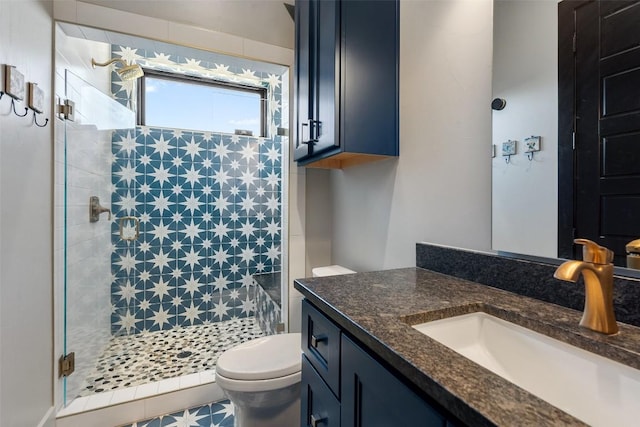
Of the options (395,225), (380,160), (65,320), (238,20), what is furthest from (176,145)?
(395,225)

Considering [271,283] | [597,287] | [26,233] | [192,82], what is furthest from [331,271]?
[192,82]

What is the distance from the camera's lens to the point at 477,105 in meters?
1.04

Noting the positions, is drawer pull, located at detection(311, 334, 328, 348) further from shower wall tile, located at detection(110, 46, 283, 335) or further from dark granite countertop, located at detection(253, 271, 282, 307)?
shower wall tile, located at detection(110, 46, 283, 335)

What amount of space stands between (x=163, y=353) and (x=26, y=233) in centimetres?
135

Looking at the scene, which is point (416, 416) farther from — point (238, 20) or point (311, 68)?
point (238, 20)

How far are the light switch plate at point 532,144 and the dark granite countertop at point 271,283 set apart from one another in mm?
1698

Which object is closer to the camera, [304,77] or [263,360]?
[263,360]

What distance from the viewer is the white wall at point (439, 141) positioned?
103 centimetres

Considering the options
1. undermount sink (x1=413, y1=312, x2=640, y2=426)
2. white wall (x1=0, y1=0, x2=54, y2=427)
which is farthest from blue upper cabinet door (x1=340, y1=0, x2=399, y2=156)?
white wall (x1=0, y1=0, x2=54, y2=427)

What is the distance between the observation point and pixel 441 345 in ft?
1.80

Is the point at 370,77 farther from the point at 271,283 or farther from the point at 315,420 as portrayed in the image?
the point at 271,283

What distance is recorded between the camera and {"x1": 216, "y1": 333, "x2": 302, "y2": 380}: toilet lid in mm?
1273

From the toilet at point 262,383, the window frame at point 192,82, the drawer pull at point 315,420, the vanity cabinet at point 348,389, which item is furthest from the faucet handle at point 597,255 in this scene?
the window frame at point 192,82

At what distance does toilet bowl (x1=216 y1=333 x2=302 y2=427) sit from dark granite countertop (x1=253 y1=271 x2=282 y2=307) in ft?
2.20
